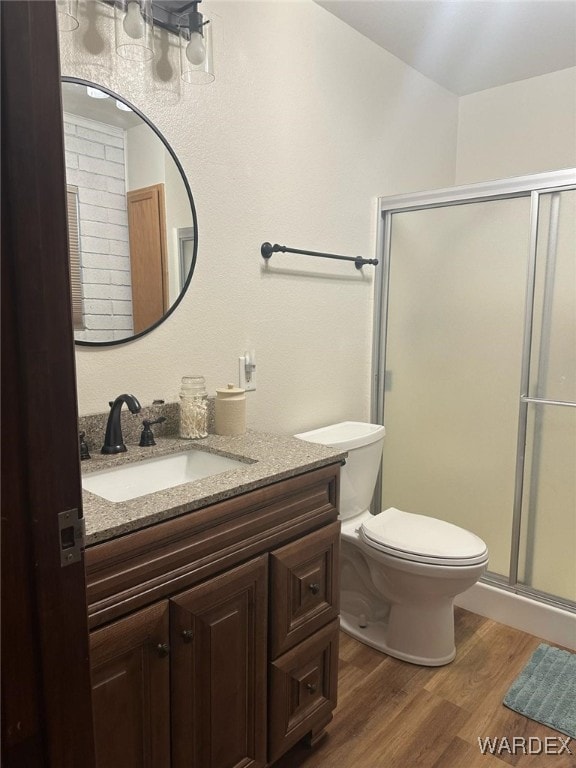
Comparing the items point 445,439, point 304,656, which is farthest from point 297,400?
point 304,656

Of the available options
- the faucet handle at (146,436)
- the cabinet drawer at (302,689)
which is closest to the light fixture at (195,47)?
the faucet handle at (146,436)

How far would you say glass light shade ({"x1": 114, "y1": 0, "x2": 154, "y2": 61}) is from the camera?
1.44m

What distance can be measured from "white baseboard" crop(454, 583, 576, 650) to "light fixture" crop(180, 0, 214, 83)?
7.43ft

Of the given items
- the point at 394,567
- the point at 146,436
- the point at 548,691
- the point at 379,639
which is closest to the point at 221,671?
the point at 146,436

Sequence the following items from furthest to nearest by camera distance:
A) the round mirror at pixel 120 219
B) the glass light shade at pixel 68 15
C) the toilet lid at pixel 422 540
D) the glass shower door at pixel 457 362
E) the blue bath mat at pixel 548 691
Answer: the glass shower door at pixel 457 362, the toilet lid at pixel 422 540, the blue bath mat at pixel 548 691, the round mirror at pixel 120 219, the glass light shade at pixel 68 15

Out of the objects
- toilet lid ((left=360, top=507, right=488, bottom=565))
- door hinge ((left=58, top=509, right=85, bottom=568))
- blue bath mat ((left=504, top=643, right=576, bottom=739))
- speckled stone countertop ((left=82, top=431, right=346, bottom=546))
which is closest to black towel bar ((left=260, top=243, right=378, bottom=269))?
speckled stone countertop ((left=82, top=431, right=346, bottom=546))

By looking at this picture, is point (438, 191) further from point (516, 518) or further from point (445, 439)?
point (516, 518)

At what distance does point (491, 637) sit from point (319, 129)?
86.2 inches

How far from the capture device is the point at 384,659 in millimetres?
2027

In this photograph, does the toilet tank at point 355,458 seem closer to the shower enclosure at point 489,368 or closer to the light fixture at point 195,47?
the shower enclosure at point 489,368

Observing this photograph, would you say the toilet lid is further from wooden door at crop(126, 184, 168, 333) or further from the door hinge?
the door hinge

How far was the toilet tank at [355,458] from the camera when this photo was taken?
2.08 m

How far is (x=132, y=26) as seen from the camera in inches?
56.7

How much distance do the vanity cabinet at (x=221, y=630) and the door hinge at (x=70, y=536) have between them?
1.05 ft
